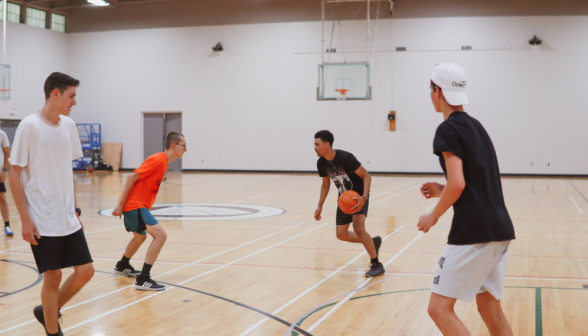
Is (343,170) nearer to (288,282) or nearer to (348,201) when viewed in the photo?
(348,201)

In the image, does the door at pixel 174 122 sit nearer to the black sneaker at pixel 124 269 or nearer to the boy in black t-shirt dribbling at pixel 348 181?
the black sneaker at pixel 124 269

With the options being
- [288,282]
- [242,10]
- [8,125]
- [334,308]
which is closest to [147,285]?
[288,282]

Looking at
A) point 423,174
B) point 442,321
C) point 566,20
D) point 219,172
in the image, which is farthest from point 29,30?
point 442,321

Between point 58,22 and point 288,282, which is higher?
point 58,22

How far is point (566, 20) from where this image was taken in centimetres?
2091

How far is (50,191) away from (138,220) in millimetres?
2014

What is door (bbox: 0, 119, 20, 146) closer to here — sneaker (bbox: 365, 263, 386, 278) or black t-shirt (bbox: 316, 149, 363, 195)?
black t-shirt (bbox: 316, 149, 363, 195)

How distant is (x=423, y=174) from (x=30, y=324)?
19.5 metres

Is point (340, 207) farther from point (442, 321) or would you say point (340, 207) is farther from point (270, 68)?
point (270, 68)

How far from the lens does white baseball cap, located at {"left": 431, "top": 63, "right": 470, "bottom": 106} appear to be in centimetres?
257

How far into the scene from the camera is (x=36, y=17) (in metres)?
24.1

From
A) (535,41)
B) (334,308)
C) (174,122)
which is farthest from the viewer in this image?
(174,122)

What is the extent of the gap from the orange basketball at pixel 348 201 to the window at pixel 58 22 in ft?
77.0

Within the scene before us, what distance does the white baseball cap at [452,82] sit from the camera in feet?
8.45
